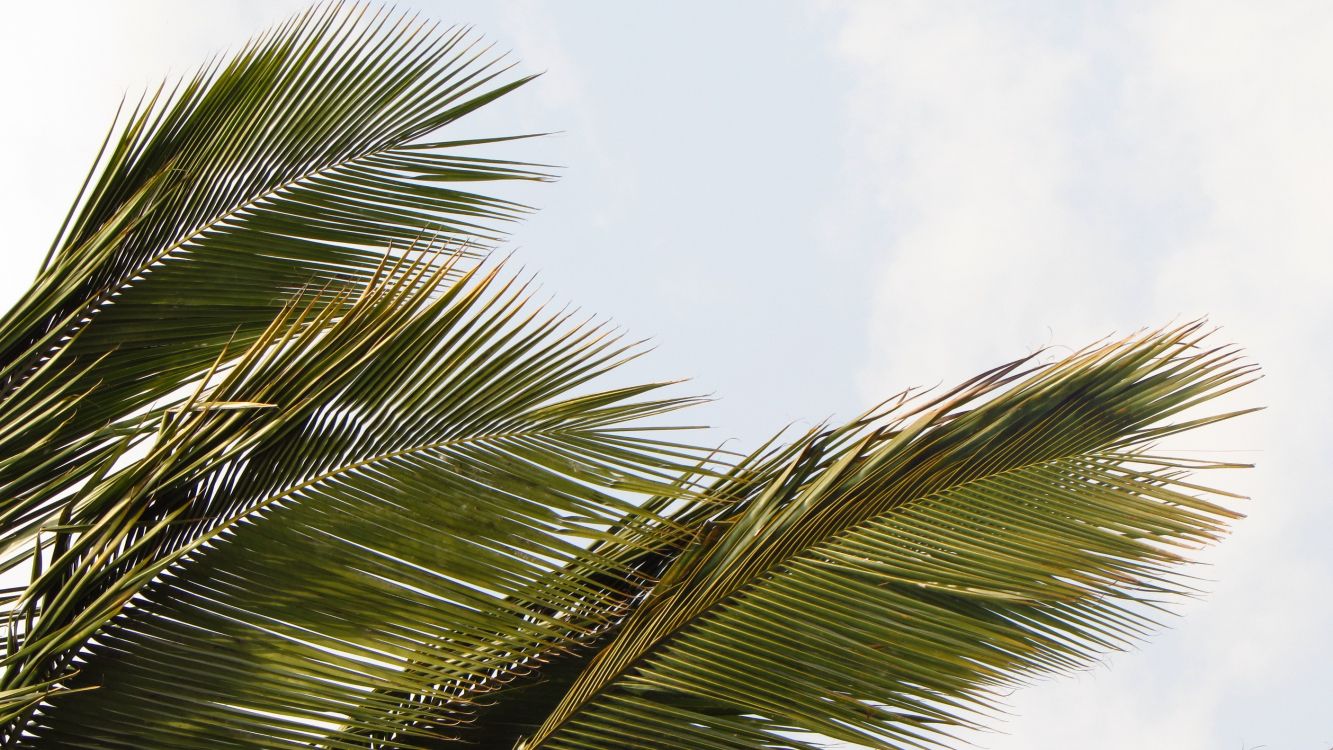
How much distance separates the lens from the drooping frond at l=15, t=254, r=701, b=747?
8.20ft

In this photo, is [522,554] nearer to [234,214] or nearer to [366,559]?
[366,559]

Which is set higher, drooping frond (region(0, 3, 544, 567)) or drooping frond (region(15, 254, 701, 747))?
drooping frond (region(0, 3, 544, 567))

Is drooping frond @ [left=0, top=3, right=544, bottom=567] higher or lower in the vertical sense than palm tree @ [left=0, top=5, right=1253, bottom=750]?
higher

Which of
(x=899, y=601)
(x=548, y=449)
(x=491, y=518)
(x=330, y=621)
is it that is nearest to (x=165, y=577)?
(x=330, y=621)

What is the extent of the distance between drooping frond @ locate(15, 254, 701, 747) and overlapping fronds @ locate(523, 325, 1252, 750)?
0.23 metres

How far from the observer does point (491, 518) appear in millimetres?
2752

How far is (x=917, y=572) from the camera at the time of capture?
97.4 inches

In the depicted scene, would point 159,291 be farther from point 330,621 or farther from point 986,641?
point 986,641

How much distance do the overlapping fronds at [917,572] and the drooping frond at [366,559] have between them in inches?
8.9

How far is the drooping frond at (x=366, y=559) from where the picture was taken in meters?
2.50

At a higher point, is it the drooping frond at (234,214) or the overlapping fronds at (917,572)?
the drooping frond at (234,214)

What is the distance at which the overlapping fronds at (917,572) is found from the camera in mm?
2402

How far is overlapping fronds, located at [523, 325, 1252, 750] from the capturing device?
2.40 metres

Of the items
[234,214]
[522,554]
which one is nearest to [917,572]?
[522,554]
